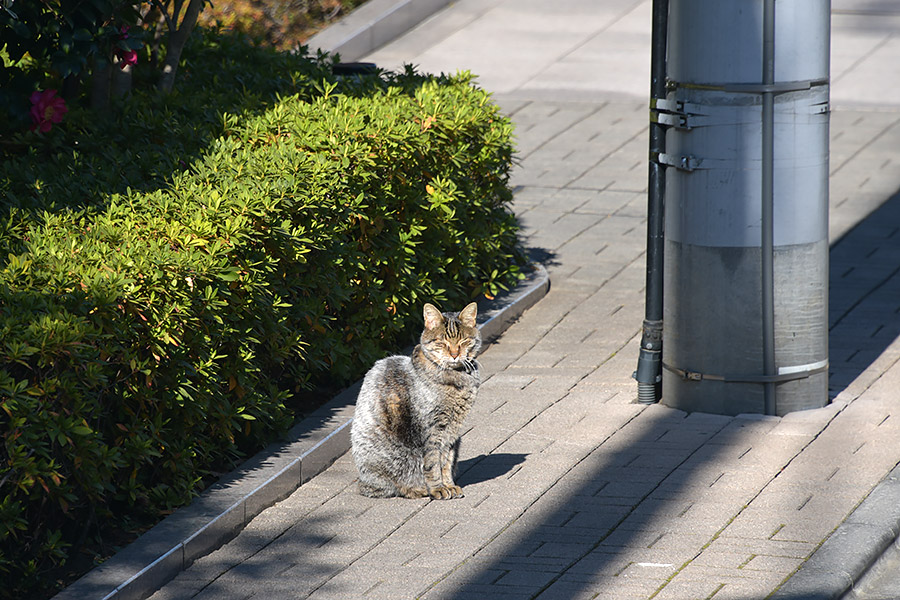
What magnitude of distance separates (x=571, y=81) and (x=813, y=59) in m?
8.55

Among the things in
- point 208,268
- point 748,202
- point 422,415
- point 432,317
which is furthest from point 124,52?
point 748,202

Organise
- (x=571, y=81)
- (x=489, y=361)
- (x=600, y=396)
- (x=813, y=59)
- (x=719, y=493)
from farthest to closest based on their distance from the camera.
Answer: (x=571, y=81), (x=489, y=361), (x=600, y=396), (x=813, y=59), (x=719, y=493)

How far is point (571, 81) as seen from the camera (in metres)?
15.5

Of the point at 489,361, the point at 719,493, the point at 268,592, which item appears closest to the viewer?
the point at 268,592

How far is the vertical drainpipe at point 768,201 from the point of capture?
694cm

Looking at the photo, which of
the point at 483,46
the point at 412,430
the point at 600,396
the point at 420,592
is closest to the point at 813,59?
the point at 600,396

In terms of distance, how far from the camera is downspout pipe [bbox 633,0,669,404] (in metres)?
7.49

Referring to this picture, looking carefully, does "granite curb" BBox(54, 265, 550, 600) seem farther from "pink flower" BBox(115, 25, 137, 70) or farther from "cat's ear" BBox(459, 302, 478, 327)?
"pink flower" BBox(115, 25, 137, 70)

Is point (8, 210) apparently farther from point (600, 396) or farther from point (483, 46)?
point (483, 46)

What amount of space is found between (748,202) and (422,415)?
220 centimetres

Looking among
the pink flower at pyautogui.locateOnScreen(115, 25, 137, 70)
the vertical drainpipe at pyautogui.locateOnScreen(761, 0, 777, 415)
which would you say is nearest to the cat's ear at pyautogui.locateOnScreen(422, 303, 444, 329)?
the vertical drainpipe at pyautogui.locateOnScreen(761, 0, 777, 415)

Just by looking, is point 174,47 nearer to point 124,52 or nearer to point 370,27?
point 124,52

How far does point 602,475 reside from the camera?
6.62 m

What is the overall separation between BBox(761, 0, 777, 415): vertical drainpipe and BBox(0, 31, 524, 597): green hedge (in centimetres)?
217
